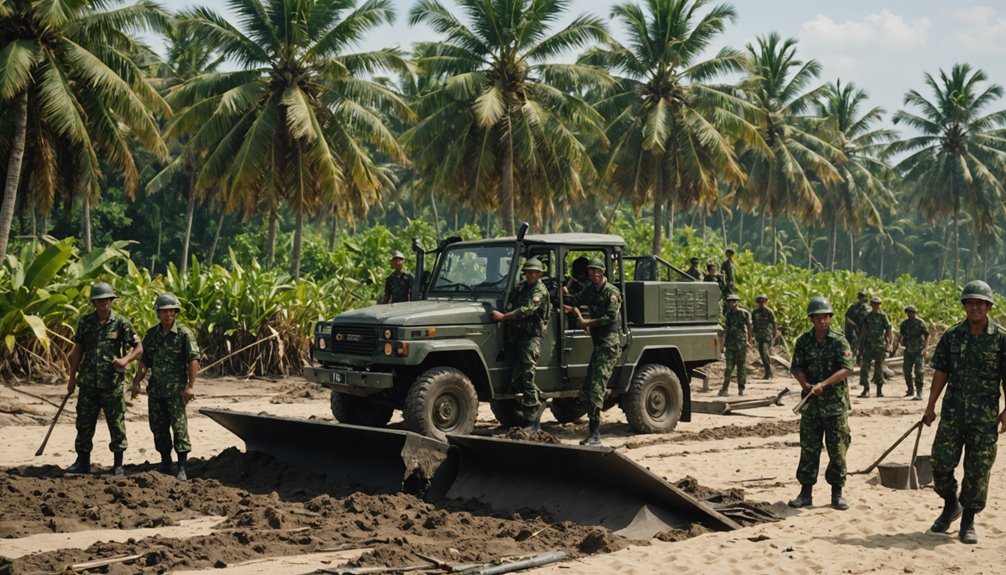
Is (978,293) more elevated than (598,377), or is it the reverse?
(978,293)

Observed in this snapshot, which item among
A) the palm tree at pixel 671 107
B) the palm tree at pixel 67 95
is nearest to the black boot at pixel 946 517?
the palm tree at pixel 67 95

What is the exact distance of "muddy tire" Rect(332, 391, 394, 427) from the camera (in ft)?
34.7

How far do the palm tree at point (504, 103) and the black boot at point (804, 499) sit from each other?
18406 mm

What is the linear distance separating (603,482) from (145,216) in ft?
131

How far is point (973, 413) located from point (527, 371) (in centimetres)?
448

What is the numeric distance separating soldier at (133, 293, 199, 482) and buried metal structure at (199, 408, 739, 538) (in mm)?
585

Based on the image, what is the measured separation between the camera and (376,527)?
6.90 m

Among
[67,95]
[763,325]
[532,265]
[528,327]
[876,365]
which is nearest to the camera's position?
[532,265]

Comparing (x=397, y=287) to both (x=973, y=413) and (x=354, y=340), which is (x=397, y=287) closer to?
(x=354, y=340)

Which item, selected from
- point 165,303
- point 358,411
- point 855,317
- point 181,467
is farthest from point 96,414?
point 855,317

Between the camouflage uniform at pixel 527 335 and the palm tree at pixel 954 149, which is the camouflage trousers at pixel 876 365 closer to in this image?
the camouflage uniform at pixel 527 335

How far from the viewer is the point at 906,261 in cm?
8000

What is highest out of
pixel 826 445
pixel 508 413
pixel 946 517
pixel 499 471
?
pixel 826 445

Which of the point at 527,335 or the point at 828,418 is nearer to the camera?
the point at 828,418
